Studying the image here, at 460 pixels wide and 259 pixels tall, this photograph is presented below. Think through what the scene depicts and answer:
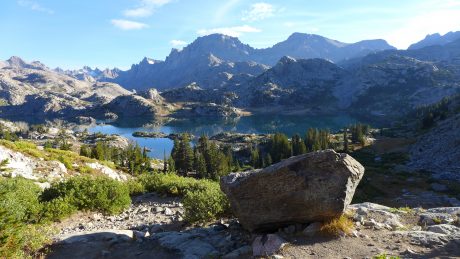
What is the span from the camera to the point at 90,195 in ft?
74.8

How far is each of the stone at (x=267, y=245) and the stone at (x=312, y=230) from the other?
123 cm

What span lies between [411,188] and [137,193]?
7722cm

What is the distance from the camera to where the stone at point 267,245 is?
514 inches

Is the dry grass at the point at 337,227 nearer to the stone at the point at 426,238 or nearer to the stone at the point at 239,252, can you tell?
the stone at the point at 426,238

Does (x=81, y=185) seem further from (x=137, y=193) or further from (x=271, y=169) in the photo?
(x=271, y=169)

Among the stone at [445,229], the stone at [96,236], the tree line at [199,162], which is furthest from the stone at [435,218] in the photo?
the tree line at [199,162]

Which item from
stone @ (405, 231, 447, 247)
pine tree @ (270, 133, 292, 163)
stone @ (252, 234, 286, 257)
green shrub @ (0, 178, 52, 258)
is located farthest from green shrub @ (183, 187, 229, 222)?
pine tree @ (270, 133, 292, 163)

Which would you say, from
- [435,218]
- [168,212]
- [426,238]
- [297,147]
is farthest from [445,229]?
[297,147]

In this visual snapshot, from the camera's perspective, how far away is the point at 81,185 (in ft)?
76.4

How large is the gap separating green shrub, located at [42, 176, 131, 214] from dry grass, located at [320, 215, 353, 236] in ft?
46.4

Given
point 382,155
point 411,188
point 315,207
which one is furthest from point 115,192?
point 382,155

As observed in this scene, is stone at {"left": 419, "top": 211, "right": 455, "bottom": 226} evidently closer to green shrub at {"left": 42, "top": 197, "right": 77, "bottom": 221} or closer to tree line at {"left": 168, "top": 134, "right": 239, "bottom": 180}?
green shrub at {"left": 42, "top": 197, "right": 77, "bottom": 221}

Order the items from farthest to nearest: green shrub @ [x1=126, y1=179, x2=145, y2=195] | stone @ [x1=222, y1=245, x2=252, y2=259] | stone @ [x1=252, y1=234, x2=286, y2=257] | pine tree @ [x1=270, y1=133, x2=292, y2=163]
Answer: pine tree @ [x1=270, y1=133, x2=292, y2=163], green shrub @ [x1=126, y1=179, x2=145, y2=195], stone @ [x1=222, y1=245, x2=252, y2=259], stone @ [x1=252, y1=234, x2=286, y2=257]

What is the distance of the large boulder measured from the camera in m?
14.5
